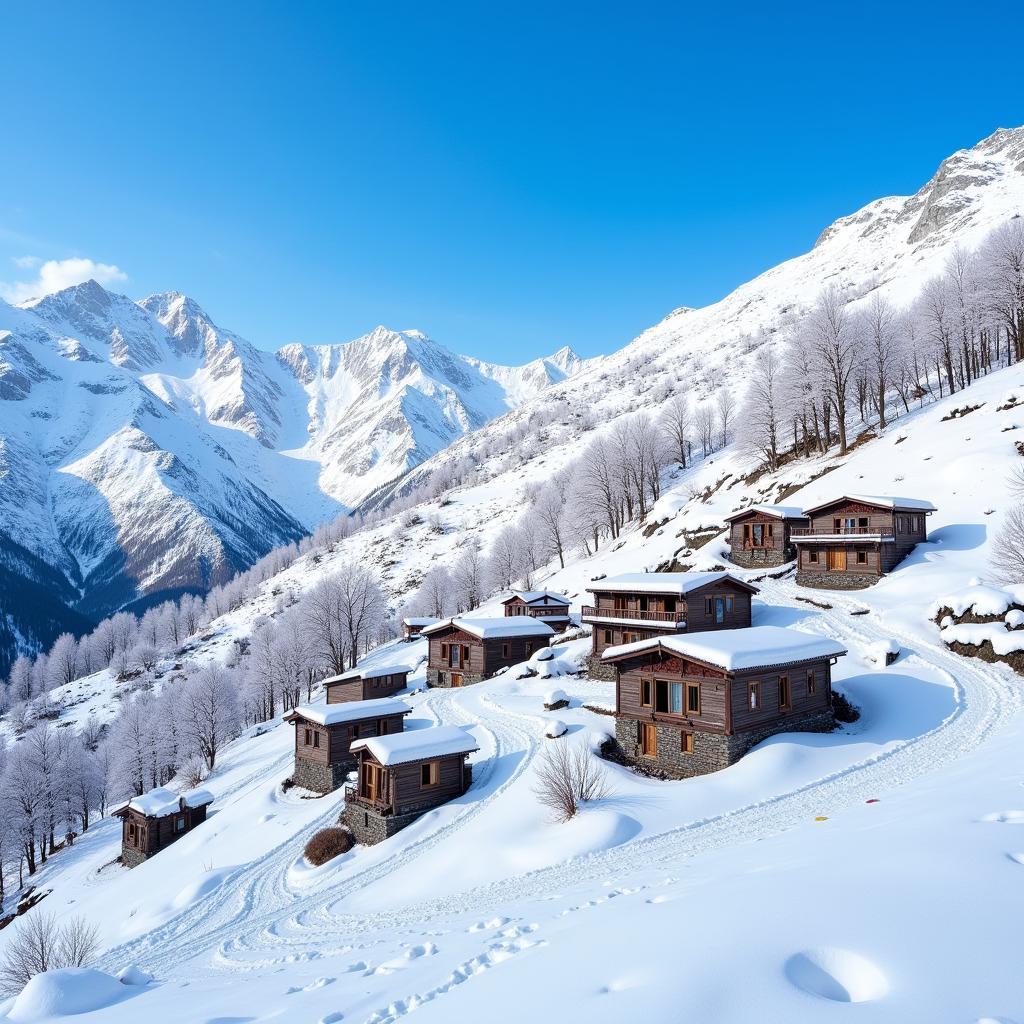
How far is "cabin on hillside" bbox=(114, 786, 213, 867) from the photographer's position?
5488 cm

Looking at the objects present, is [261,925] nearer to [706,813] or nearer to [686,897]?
[706,813]

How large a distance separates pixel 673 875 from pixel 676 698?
17.3 meters

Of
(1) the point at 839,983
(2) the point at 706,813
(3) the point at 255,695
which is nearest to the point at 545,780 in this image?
(2) the point at 706,813

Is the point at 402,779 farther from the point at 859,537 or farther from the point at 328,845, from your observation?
the point at 859,537

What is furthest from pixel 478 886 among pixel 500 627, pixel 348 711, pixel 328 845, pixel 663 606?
pixel 500 627

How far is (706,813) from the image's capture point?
27.3 metres

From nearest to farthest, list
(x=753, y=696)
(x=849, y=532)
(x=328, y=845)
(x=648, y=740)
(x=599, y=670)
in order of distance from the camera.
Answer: (x=753, y=696)
(x=648, y=740)
(x=328, y=845)
(x=599, y=670)
(x=849, y=532)

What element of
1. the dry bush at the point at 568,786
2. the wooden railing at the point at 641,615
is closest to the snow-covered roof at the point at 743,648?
the dry bush at the point at 568,786

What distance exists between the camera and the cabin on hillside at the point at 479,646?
218 ft

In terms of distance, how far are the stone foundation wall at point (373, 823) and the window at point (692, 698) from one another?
16206 millimetres

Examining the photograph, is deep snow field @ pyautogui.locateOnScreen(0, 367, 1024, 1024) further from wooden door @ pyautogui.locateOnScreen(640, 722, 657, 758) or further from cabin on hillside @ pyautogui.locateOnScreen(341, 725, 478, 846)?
wooden door @ pyautogui.locateOnScreen(640, 722, 657, 758)

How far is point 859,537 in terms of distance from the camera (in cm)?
5447

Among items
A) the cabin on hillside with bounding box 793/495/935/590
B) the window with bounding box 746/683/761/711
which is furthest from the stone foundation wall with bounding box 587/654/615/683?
the cabin on hillside with bounding box 793/495/935/590

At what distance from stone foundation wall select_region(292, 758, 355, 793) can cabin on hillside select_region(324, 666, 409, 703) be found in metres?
15.5
